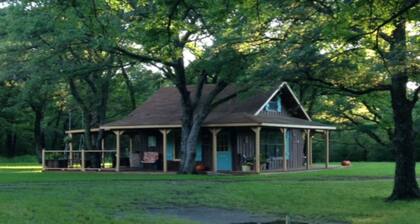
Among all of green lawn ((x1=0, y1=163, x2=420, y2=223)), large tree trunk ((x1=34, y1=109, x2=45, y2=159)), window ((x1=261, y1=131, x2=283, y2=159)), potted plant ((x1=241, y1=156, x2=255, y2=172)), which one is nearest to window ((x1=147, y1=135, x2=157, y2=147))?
potted plant ((x1=241, y1=156, x2=255, y2=172))

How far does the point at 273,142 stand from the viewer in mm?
35281

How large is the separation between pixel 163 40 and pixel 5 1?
73.5 ft

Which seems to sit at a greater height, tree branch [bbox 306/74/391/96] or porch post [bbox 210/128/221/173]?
tree branch [bbox 306/74/391/96]

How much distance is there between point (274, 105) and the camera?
35625 millimetres

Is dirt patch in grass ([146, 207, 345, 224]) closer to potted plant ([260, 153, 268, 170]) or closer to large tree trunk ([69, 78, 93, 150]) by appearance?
potted plant ([260, 153, 268, 170])

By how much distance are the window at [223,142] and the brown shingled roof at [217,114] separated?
109 cm

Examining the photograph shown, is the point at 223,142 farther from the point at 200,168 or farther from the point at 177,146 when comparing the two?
the point at 177,146

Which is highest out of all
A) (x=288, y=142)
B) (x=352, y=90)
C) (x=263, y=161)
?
(x=352, y=90)

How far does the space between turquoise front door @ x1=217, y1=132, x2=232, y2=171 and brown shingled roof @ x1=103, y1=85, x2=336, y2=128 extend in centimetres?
125

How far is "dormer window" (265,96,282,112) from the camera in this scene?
114ft

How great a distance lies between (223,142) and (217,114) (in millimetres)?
1566

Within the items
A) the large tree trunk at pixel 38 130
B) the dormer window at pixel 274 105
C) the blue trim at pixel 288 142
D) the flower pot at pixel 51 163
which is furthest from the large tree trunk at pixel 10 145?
the blue trim at pixel 288 142

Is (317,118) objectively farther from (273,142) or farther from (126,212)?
(126,212)

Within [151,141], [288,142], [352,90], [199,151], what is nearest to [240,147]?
[199,151]
